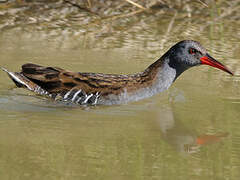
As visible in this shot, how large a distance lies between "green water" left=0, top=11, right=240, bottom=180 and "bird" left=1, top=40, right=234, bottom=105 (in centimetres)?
14

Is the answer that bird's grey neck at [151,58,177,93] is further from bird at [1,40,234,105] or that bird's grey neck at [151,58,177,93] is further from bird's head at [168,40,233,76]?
bird's head at [168,40,233,76]

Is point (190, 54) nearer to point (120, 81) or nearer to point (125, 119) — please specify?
point (120, 81)

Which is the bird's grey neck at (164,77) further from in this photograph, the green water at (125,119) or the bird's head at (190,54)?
the green water at (125,119)

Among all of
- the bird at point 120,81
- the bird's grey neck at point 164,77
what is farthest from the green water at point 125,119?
the bird's grey neck at point 164,77

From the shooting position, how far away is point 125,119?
673cm

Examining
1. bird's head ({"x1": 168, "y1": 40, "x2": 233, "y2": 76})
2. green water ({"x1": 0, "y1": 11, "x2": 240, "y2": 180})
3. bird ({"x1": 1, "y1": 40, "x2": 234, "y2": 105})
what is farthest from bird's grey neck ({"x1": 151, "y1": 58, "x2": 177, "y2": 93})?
green water ({"x1": 0, "y1": 11, "x2": 240, "y2": 180})

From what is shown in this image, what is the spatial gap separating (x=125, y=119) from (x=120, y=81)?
76cm

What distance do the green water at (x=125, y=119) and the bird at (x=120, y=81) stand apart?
137mm

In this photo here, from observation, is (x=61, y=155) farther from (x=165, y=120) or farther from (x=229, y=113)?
(x=229, y=113)

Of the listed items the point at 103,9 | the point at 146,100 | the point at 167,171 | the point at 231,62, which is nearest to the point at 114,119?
the point at 146,100

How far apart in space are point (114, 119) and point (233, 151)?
1535mm

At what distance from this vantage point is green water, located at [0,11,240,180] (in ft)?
17.3

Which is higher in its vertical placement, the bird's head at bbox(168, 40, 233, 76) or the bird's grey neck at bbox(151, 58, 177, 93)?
the bird's head at bbox(168, 40, 233, 76)

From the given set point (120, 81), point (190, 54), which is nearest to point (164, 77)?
point (190, 54)
